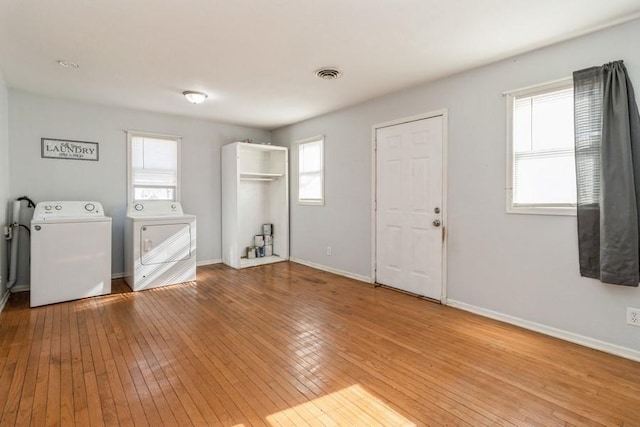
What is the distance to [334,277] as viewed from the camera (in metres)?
4.65

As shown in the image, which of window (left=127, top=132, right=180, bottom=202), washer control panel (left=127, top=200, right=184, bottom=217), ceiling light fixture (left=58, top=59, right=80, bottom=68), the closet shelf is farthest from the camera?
the closet shelf

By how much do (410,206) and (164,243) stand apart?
320 centimetres

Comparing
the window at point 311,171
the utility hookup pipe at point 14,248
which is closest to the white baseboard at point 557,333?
the window at point 311,171

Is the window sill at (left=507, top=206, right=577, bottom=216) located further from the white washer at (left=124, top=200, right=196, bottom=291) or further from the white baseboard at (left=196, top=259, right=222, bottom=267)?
the white baseboard at (left=196, top=259, right=222, bottom=267)

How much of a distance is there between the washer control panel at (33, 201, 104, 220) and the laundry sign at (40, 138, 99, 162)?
0.67 m

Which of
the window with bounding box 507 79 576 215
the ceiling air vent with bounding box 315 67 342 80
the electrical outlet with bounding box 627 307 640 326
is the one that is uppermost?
the ceiling air vent with bounding box 315 67 342 80

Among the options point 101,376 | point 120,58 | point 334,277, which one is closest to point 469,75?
point 334,277

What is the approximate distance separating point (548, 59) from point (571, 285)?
74.6 inches

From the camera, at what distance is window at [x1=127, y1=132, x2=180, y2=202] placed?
4715 mm

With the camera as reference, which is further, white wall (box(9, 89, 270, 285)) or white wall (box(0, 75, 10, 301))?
white wall (box(9, 89, 270, 285))

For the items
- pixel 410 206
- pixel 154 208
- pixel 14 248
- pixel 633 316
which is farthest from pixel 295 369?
pixel 14 248

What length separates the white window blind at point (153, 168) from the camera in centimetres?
474

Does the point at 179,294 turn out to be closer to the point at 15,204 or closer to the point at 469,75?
the point at 15,204

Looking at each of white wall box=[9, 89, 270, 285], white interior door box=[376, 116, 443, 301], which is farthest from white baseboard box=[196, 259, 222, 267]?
white interior door box=[376, 116, 443, 301]
